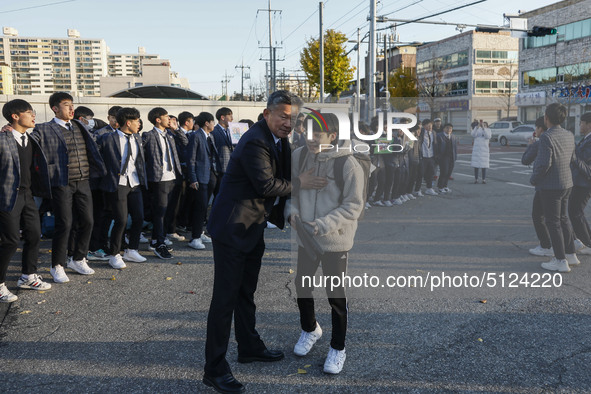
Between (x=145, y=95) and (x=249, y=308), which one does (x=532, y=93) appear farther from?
(x=249, y=308)

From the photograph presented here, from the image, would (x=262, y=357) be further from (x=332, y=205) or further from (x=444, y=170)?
(x=444, y=170)

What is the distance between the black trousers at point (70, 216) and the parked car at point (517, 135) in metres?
29.0

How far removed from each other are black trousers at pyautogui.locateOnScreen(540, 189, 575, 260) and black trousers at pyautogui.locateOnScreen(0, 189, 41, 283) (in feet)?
19.3

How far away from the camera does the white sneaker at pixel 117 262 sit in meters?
5.99

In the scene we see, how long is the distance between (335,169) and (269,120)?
0.55m

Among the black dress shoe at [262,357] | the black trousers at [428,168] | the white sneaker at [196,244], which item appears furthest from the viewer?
the black trousers at [428,168]

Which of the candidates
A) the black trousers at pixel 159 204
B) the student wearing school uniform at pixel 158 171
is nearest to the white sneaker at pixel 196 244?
the student wearing school uniform at pixel 158 171

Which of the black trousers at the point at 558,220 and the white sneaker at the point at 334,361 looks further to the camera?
the black trousers at the point at 558,220

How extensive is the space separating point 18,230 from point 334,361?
3545 mm

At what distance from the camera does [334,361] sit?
10.9 ft

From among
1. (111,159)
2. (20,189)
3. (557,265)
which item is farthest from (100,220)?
(557,265)

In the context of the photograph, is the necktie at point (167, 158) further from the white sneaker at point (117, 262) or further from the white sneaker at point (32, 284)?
the white sneaker at point (32, 284)

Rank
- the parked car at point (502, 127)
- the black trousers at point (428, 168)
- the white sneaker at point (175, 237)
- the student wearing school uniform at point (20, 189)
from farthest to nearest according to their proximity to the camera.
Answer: the parked car at point (502, 127)
the black trousers at point (428, 168)
the white sneaker at point (175, 237)
the student wearing school uniform at point (20, 189)

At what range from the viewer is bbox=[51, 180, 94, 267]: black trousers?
5306mm
